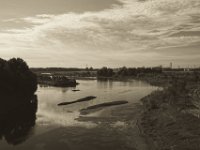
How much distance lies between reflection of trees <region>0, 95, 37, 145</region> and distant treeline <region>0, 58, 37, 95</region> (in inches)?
102

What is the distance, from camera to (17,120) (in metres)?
55.1

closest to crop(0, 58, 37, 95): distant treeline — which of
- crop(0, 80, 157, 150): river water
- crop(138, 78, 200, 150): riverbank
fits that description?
crop(0, 80, 157, 150): river water

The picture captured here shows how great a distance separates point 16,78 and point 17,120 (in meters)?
25.9

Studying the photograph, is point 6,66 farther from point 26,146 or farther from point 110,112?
point 26,146

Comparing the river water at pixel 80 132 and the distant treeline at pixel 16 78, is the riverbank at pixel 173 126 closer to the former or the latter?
the river water at pixel 80 132

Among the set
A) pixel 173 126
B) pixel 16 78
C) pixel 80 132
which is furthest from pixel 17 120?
pixel 173 126

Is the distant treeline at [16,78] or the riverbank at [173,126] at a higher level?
the distant treeline at [16,78]

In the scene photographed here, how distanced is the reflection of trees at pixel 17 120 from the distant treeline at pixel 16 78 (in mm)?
2588

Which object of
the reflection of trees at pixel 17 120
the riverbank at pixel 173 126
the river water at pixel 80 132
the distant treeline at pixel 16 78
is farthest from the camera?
the distant treeline at pixel 16 78

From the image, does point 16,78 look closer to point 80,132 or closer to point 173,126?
point 80,132

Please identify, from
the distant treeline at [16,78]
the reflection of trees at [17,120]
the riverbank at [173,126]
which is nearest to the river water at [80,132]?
the reflection of trees at [17,120]

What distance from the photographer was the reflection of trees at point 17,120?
1686 inches

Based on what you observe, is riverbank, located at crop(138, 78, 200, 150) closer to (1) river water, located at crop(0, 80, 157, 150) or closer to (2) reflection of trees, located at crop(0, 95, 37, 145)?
(1) river water, located at crop(0, 80, 157, 150)

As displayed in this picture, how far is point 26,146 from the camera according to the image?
37.1 metres
